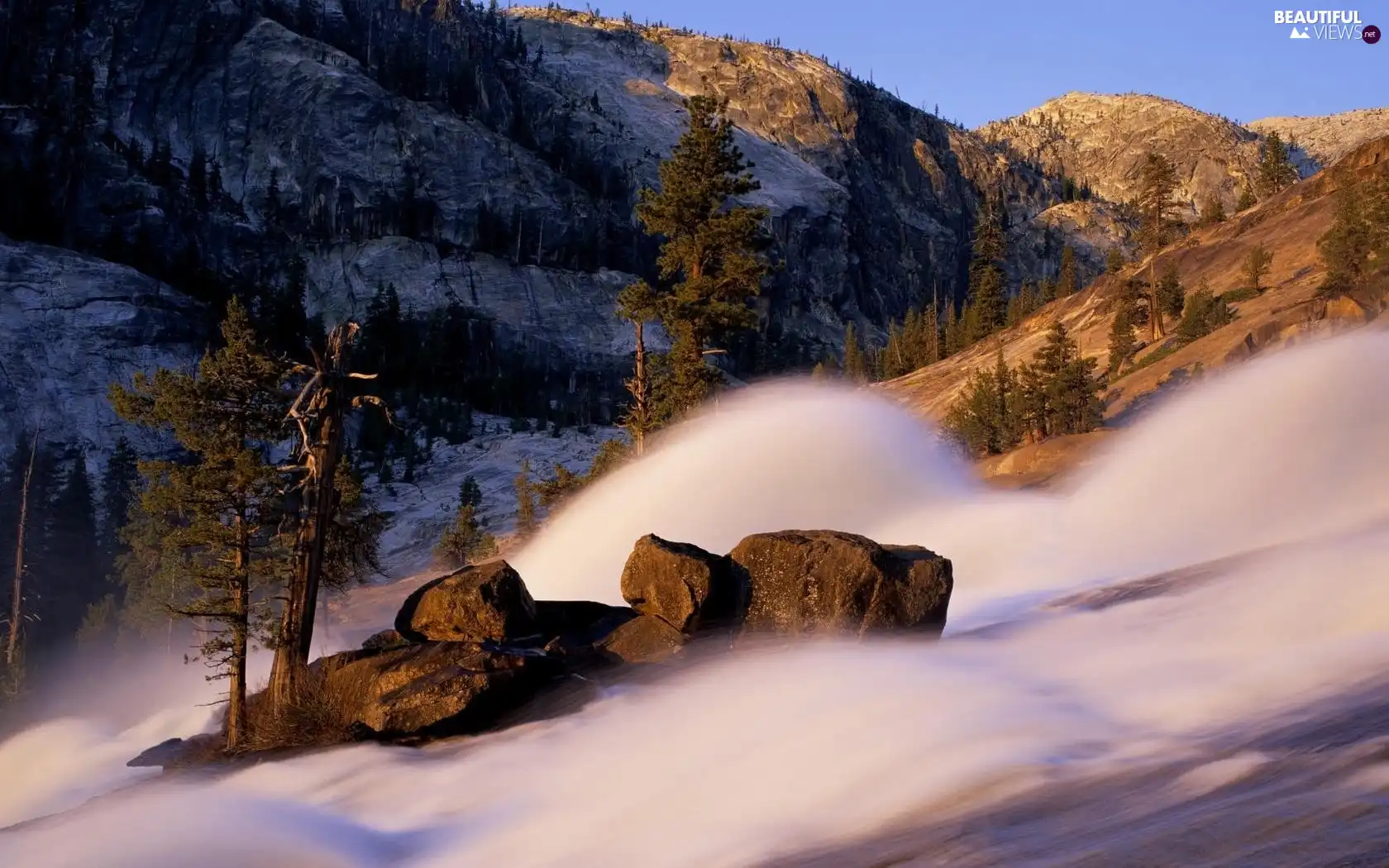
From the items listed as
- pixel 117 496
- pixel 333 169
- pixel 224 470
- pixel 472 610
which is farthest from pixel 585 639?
pixel 333 169

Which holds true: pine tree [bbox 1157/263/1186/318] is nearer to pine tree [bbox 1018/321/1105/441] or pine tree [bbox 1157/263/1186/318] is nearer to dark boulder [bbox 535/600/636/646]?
pine tree [bbox 1018/321/1105/441]

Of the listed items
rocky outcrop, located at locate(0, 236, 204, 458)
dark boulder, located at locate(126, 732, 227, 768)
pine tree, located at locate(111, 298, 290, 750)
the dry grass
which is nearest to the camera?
the dry grass

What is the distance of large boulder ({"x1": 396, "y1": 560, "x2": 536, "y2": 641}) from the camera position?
1761 centimetres

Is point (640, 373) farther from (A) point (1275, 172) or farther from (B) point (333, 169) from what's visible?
(B) point (333, 169)

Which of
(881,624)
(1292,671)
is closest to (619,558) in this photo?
(881,624)

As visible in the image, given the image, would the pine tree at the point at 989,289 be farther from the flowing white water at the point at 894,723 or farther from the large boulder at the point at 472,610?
the large boulder at the point at 472,610

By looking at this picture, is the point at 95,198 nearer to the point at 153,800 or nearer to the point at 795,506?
the point at 795,506

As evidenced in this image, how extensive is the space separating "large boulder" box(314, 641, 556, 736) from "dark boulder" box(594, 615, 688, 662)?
1.23 metres

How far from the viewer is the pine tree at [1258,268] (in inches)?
2448

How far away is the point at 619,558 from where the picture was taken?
1144 inches

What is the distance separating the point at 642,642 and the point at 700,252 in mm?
19460

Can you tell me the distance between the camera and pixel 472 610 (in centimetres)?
1761

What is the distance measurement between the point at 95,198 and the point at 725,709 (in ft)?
424

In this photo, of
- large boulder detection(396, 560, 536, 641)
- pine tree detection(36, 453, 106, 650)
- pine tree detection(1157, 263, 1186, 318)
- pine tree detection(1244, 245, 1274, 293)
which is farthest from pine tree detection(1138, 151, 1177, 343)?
pine tree detection(36, 453, 106, 650)
